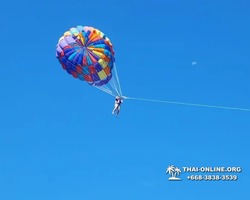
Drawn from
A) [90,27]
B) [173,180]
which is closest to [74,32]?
[90,27]

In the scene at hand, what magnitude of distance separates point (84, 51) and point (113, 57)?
2766 millimetres

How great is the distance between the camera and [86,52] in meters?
53.6

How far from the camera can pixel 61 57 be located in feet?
178

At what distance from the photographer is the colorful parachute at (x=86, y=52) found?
53562 mm

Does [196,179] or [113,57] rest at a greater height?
[113,57]

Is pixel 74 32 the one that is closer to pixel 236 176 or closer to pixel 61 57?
pixel 61 57

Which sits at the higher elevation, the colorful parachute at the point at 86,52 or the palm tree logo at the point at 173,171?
the colorful parachute at the point at 86,52

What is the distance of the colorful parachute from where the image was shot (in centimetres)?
5356

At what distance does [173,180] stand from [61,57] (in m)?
14.0

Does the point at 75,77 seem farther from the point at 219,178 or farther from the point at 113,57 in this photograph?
the point at 219,178

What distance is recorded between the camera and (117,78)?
2132 inches

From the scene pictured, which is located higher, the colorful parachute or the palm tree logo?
the colorful parachute

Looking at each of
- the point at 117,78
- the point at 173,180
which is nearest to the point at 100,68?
the point at 117,78

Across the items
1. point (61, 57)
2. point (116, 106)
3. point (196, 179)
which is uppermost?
point (61, 57)
